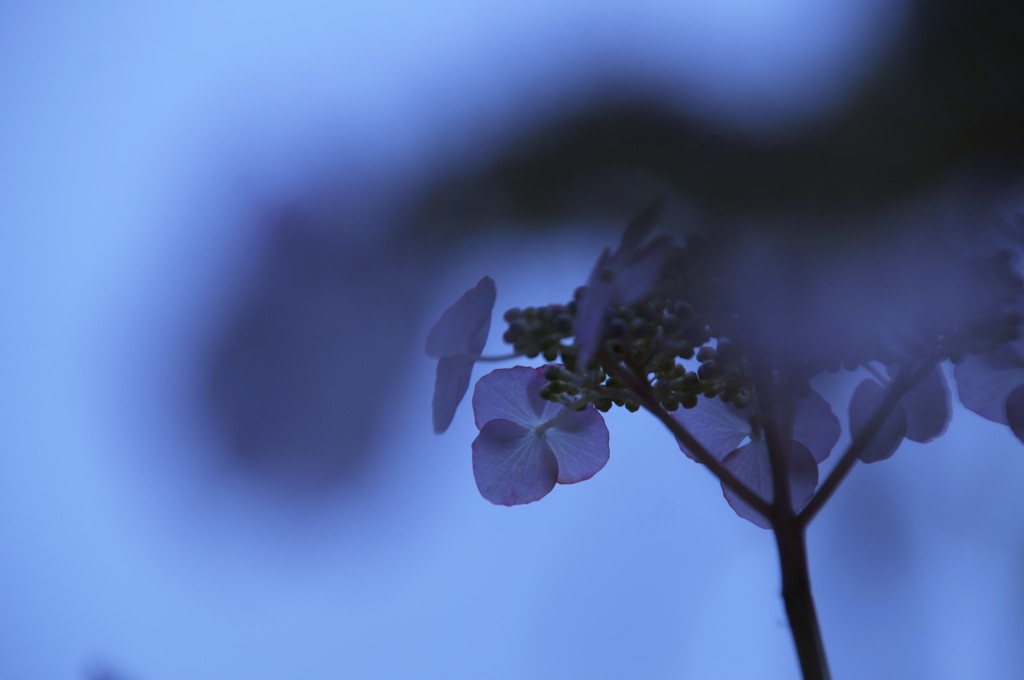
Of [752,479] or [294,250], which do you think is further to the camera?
[294,250]

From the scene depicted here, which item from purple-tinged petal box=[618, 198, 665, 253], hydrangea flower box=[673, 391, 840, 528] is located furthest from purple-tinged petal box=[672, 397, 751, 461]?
purple-tinged petal box=[618, 198, 665, 253]

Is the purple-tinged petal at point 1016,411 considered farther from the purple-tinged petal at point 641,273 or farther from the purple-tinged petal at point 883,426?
the purple-tinged petal at point 641,273

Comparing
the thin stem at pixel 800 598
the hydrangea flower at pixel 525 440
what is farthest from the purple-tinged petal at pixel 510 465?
the thin stem at pixel 800 598

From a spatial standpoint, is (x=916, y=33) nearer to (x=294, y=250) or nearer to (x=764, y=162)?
(x=764, y=162)

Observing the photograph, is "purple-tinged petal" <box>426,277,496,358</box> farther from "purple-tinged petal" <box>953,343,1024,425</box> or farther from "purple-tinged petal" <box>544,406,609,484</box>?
"purple-tinged petal" <box>953,343,1024,425</box>

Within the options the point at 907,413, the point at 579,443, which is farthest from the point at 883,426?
the point at 579,443

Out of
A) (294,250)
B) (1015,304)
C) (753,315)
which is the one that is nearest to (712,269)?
(753,315)
